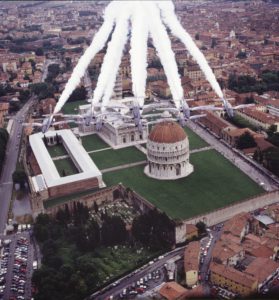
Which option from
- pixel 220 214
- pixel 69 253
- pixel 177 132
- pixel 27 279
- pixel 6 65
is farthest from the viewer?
pixel 6 65

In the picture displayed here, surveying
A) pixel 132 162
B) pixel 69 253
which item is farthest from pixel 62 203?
pixel 132 162

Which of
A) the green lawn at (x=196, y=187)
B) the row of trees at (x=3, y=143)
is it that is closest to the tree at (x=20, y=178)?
the row of trees at (x=3, y=143)

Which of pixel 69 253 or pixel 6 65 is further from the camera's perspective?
pixel 6 65

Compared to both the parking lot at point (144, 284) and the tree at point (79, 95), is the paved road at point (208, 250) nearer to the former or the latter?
the parking lot at point (144, 284)

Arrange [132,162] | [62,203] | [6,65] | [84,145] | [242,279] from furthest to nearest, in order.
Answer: [6,65], [84,145], [132,162], [62,203], [242,279]

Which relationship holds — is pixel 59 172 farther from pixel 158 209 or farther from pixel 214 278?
pixel 214 278

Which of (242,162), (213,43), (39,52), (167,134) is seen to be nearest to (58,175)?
(167,134)

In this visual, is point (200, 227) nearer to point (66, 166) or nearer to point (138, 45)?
point (66, 166)
